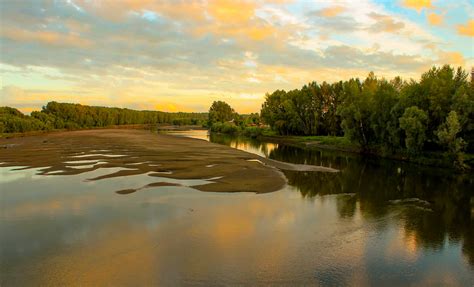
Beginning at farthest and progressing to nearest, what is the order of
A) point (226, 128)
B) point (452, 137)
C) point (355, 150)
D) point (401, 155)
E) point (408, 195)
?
point (226, 128) < point (355, 150) < point (401, 155) < point (452, 137) < point (408, 195)

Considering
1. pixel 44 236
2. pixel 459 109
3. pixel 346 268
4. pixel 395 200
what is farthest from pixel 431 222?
pixel 459 109

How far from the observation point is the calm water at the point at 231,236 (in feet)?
43.9

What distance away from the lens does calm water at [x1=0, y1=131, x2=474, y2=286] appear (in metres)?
13.4

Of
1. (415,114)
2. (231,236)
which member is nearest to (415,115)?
(415,114)

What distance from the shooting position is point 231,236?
1752cm

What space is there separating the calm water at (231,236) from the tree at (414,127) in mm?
14233

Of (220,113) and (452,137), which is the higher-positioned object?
(220,113)

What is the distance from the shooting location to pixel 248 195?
25969 mm

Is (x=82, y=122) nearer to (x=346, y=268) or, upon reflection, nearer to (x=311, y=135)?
(x=311, y=135)

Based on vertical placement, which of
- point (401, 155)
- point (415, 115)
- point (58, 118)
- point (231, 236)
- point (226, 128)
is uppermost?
point (415, 115)

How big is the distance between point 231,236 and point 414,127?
111 feet

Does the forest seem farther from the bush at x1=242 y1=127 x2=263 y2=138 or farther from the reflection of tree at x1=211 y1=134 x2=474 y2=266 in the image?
the bush at x1=242 y1=127 x2=263 y2=138

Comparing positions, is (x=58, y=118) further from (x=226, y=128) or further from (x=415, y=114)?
(x=415, y=114)

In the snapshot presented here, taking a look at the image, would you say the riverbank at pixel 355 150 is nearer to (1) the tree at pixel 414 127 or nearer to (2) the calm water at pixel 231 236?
(1) the tree at pixel 414 127
